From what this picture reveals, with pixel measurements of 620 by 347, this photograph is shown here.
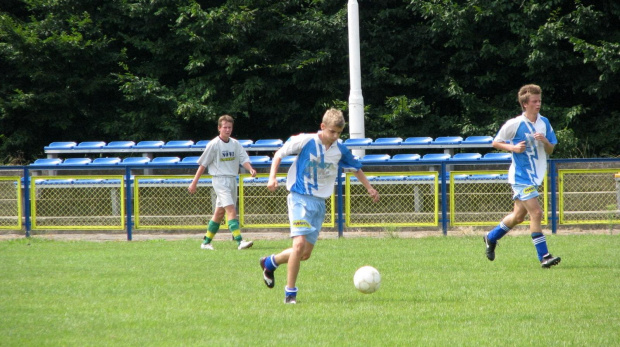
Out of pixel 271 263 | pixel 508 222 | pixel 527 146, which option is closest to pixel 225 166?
pixel 508 222

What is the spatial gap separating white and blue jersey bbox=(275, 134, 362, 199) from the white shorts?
4907 millimetres

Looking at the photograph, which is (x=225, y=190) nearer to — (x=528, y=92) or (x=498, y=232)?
(x=498, y=232)

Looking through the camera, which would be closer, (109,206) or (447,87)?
(109,206)

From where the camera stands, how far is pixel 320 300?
7.56 meters

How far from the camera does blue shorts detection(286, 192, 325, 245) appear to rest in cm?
739

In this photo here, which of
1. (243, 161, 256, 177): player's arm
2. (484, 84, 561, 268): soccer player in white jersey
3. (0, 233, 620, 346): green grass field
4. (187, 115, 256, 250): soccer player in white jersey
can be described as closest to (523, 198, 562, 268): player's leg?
(484, 84, 561, 268): soccer player in white jersey

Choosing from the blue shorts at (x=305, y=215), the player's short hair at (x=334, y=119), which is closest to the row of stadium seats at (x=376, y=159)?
the blue shorts at (x=305, y=215)

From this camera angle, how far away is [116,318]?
674cm

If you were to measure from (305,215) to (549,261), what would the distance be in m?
3.48

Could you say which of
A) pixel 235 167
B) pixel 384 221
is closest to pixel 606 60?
pixel 384 221

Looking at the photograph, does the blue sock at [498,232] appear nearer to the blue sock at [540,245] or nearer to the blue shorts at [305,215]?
the blue sock at [540,245]

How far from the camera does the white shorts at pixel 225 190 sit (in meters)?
12.3

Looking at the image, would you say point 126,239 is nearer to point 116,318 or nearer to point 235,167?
point 235,167

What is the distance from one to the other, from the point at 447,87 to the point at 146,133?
354 inches
